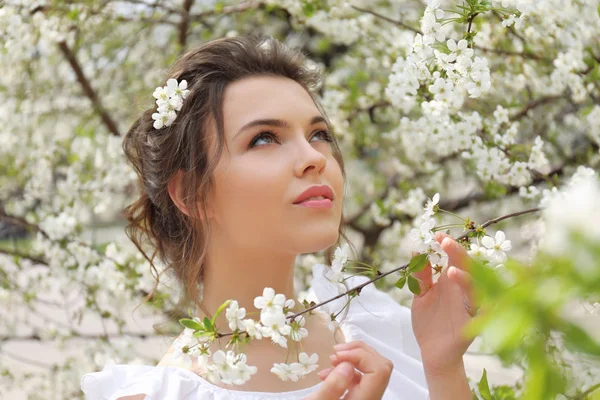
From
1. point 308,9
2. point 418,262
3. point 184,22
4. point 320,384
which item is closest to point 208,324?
point 418,262

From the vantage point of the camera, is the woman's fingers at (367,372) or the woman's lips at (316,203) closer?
the woman's fingers at (367,372)

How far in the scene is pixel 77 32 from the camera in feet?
9.23

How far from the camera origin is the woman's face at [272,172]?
1310mm

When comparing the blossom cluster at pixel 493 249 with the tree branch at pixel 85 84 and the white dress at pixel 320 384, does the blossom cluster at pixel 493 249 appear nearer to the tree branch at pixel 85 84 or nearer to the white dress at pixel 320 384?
the white dress at pixel 320 384

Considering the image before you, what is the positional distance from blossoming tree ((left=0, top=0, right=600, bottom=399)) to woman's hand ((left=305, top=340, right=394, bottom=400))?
0.16 feet

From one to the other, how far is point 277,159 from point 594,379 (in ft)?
3.03

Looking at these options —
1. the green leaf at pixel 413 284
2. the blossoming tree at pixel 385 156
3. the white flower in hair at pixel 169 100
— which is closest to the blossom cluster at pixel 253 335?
the blossoming tree at pixel 385 156

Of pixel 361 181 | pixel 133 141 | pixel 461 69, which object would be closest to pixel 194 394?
pixel 133 141

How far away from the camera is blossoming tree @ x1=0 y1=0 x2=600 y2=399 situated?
0.87 metres

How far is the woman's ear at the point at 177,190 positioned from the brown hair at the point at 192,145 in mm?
12

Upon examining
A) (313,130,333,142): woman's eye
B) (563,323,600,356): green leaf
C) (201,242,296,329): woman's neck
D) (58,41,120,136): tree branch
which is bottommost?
(58,41,120,136): tree branch

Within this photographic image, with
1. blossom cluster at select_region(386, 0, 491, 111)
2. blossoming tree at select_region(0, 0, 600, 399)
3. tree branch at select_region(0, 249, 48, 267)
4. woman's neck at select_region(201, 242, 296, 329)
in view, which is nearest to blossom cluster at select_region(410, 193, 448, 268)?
blossoming tree at select_region(0, 0, 600, 399)

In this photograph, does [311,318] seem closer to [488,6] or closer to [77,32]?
[488,6]

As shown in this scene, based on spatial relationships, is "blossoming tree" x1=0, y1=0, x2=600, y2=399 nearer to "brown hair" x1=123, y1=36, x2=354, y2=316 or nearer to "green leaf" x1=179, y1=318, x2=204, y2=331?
"green leaf" x1=179, y1=318, x2=204, y2=331
